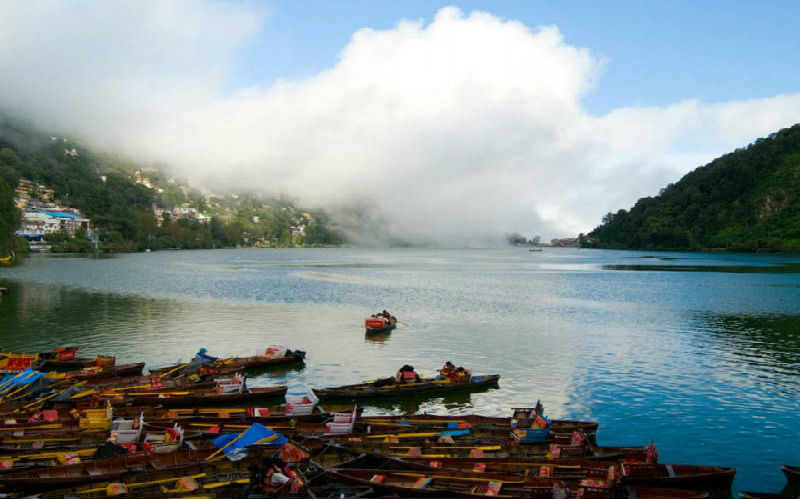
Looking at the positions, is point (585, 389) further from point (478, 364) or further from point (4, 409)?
point (4, 409)

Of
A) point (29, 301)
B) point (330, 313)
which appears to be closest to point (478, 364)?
point (330, 313)

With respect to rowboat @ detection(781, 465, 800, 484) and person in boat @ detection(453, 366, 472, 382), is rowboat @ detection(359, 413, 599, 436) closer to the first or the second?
rowboat @ detection(781, 465, 800, 484)

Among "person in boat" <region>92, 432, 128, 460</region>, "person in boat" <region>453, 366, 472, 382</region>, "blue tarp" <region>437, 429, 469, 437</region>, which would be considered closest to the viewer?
"person in boat" <region>92, 432, 128, 460</region>

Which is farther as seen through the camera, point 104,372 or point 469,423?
point 104,372

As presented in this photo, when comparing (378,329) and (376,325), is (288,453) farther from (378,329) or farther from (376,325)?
(378,329)

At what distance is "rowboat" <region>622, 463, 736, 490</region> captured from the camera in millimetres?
16953

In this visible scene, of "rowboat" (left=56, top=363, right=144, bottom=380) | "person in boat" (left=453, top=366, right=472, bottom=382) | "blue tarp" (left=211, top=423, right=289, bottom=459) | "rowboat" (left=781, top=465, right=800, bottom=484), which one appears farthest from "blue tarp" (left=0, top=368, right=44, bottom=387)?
"rowboat" (left=781, top=465, right=800, bottom=484)

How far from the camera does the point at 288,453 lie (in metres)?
18.2

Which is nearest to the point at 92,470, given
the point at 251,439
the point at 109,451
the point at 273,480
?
the point at 109,451

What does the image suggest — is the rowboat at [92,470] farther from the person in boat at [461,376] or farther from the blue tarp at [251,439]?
the person in boat at [461,376]

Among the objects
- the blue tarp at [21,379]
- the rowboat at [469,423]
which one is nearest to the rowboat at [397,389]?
the rowboat at [469,423]

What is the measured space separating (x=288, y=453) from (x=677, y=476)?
1305 centimetres

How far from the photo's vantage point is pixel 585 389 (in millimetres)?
31344

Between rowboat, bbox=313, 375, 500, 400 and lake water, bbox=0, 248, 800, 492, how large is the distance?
81 cm
